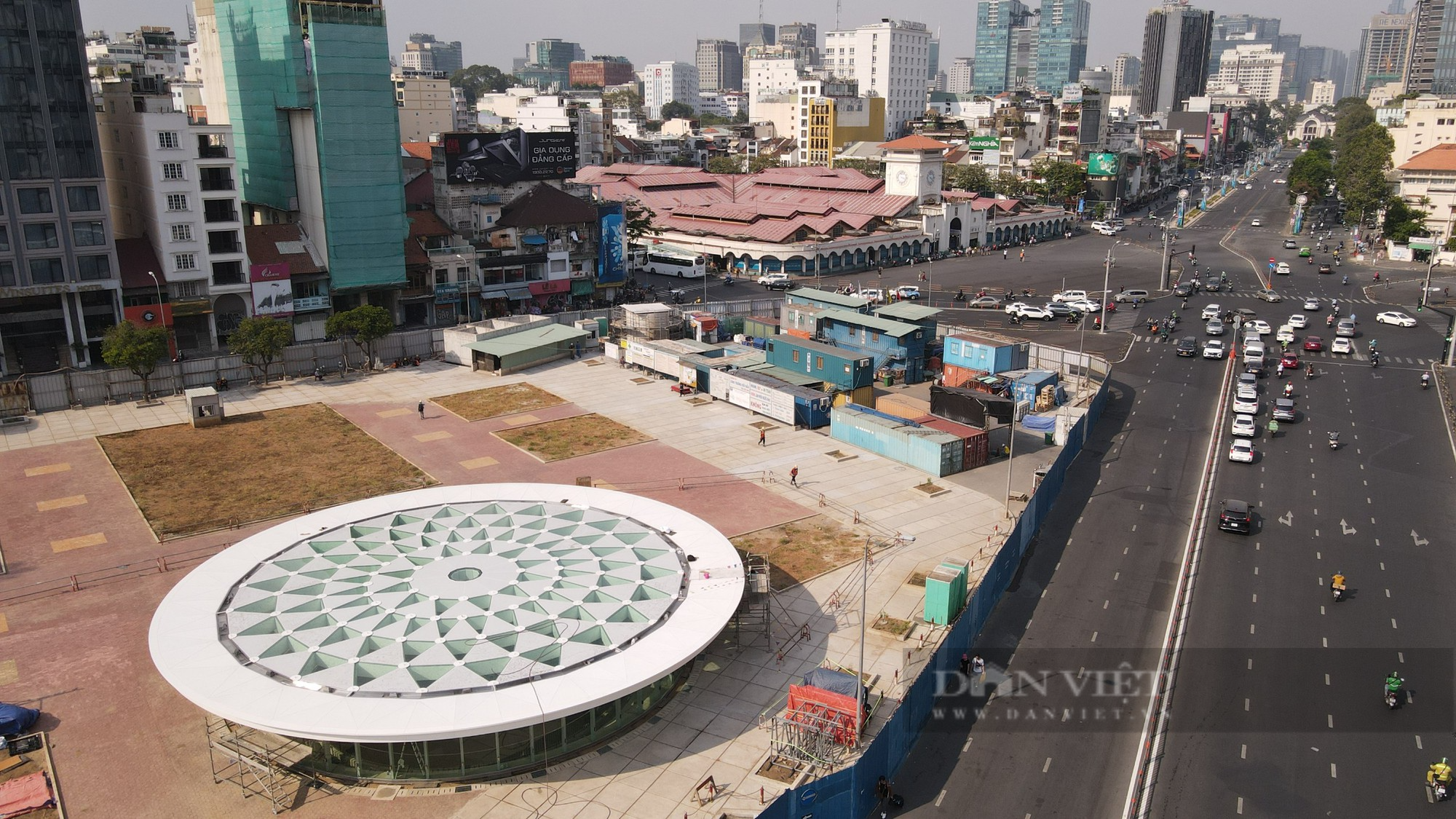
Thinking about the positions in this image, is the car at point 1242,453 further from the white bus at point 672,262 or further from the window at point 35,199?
the window at point 35,199


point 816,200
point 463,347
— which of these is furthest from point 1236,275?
point 463,347

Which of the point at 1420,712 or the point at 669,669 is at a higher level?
the point at 669,669

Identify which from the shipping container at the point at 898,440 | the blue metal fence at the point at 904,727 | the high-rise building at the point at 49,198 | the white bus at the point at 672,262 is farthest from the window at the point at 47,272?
the blue metal fence at the point at 904,727

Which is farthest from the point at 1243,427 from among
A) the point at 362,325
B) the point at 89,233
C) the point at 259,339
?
the point at 89,233

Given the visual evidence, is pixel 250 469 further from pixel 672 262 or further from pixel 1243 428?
pixel 672 262

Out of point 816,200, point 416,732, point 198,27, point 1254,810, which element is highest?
point 198,27

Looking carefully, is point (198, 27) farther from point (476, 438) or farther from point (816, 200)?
point (816, 200)

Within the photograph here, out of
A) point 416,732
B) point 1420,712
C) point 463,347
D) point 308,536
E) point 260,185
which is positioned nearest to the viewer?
point 416,732
